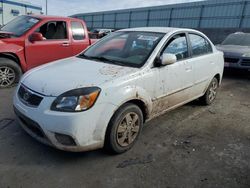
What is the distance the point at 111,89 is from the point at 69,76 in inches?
23.8

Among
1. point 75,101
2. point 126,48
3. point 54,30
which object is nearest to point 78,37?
point 54,30

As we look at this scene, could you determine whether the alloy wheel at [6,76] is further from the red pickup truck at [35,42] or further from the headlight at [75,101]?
the headlight at [75,101]

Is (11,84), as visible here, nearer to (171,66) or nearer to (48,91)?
(48,91)

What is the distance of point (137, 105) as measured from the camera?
3.31 m

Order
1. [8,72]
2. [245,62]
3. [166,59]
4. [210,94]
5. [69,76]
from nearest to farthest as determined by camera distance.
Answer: [69,76] → [166,59] → [210,94] → [8,72] → [245,62]

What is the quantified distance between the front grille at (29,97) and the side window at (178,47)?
6.39 feet

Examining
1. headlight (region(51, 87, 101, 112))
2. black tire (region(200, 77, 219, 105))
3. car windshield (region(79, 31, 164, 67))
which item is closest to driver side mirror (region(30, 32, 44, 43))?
car windshield (region(79, 31, 164, 67))

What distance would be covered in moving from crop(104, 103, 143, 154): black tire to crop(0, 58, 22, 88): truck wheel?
3.73 m

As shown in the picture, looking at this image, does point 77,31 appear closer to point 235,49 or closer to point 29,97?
point 29,97

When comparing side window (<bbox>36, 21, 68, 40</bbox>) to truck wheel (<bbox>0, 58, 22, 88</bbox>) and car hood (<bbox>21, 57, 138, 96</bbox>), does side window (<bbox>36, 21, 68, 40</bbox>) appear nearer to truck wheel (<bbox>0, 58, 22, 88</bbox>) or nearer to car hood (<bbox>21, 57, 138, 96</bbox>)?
truck wheel (<bbox>0, 58, 22, 88</bbox>)

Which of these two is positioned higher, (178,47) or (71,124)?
(178,47)

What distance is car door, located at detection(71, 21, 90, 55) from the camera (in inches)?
261

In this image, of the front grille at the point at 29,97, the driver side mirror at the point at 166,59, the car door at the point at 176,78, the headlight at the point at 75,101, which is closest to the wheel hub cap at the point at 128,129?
the car door at the point at 176,78

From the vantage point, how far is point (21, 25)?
243 inches
